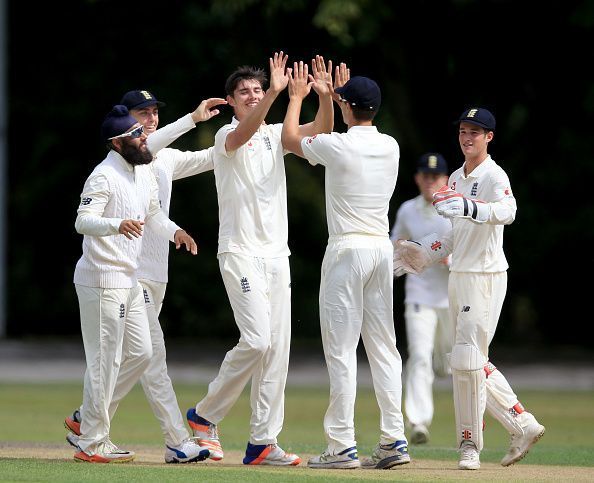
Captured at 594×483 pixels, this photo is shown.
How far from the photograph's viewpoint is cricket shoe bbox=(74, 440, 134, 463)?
925cm

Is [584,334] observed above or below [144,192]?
below

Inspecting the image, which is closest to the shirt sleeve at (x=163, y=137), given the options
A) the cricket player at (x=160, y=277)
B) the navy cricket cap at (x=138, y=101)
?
the cricket player at (x=160, y=277)

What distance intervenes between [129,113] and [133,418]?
5.88 m

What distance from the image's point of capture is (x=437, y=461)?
10219 millimetres

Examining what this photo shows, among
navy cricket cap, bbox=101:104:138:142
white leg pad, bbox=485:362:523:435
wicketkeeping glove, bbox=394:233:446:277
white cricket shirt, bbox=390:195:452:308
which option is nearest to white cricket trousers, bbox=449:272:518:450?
white leg pad, bbox=485:362:523:435

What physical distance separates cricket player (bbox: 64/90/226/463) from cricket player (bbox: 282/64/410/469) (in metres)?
0.90

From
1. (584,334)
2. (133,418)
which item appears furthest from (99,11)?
(133,418)

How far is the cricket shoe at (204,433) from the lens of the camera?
9672 millimetres

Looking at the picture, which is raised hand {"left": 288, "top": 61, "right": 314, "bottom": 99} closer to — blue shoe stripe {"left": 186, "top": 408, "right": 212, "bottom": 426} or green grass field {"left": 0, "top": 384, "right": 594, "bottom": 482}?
blue shoe stripe {"left": 186, "top": 408, "right": 212, "bottom": 426}

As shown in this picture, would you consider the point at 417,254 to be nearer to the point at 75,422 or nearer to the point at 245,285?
the point at 245,285

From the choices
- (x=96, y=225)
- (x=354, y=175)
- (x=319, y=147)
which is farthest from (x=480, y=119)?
(x=96, y=225)

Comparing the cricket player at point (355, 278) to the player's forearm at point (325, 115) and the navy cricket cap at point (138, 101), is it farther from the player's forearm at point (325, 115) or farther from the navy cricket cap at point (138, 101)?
the navy cricket cap at point (138, 101)

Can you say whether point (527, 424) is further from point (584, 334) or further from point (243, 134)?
point (584, 334)

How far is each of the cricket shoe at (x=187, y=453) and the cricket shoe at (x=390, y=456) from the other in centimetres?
110
